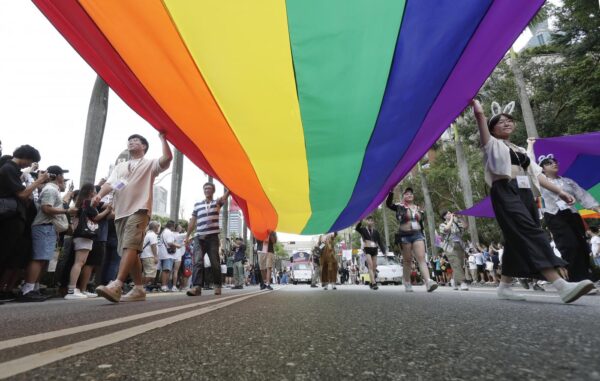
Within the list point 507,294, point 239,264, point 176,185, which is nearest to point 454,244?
point 507,294

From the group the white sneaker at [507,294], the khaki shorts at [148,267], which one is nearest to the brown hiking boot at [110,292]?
the white sneaker at [507,294]

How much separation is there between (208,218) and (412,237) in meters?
3.41

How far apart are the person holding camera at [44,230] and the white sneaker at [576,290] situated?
593 cm

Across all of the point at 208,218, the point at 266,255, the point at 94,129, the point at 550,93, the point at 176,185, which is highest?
the point at 550,93

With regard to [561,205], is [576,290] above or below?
below

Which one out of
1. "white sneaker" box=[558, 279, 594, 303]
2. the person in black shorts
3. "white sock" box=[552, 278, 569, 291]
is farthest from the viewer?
the person in black shorts

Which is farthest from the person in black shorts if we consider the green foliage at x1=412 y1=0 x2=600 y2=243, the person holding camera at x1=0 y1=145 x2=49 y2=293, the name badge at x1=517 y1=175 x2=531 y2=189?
the person holding camera at x1=0 y1=145 x2=49 y2=293

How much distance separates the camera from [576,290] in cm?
274

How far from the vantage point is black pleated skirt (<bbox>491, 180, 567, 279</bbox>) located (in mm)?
2979

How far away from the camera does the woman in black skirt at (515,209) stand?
9.68ft

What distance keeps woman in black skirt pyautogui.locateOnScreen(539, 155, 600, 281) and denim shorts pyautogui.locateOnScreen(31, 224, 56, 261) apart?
6813 mm

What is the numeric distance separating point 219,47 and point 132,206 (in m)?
2.12

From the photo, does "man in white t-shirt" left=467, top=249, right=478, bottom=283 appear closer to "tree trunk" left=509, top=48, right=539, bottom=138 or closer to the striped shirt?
"tree trunk" left=509, top=48, right=539, bottom=138

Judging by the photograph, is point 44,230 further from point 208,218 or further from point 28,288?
point 208,218
